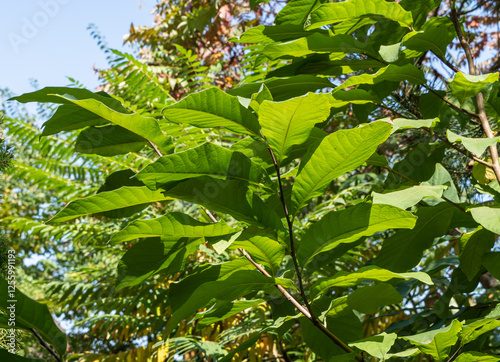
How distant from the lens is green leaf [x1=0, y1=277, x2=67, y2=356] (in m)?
0.49

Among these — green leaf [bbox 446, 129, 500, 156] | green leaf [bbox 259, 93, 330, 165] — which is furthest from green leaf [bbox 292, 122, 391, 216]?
green leaf [bbox 446, 129, 500, 156]

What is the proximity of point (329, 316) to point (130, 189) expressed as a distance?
13.6 inches

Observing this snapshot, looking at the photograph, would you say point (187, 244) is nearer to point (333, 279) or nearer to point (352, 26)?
point (333, 279)

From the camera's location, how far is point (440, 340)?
0.59 metres

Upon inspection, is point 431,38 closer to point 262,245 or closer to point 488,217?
point 488,217

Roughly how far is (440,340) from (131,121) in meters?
0.49

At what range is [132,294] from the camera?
2025 millimetres

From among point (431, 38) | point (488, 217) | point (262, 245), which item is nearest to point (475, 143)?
point (488, 217)

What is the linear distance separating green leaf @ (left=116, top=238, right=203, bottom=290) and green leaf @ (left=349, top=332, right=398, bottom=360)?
25 cm

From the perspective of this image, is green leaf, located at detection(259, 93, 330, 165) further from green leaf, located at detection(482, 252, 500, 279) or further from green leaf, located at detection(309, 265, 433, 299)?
green leaf, located at detection(482, 252, 500, 279)

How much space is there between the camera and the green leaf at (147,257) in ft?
2.08

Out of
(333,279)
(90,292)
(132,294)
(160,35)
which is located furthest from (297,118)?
(160,35)

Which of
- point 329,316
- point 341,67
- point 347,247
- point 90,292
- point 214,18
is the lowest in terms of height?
point 90,292

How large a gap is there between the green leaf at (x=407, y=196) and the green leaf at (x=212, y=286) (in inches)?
7.0
